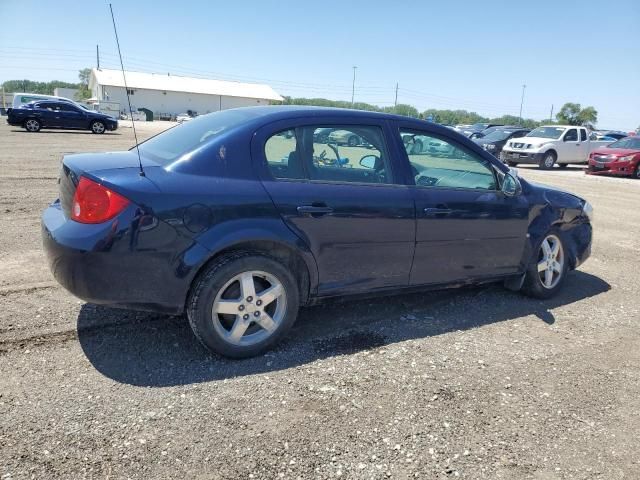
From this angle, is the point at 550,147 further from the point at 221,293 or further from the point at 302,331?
the point at 221,293

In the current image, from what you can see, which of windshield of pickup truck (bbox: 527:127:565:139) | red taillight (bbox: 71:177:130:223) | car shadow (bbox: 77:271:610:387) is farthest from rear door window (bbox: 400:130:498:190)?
windshield of pickup truck (bbox: 527:127:565:139)

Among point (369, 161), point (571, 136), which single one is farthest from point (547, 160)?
point (369, 161)

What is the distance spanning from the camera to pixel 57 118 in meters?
23.8

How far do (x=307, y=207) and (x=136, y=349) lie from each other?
59.1 inches

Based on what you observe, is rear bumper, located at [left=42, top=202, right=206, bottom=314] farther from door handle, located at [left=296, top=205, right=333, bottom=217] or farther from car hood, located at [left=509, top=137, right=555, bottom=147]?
car hood, located at [left=509, top=137, right=555, bottom=147]

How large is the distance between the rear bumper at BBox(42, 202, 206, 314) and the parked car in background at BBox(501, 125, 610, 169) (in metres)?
19.7

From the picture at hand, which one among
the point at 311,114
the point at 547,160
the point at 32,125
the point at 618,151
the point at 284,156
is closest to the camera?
the point at 284,156

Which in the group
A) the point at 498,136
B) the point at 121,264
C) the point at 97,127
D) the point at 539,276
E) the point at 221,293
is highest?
A: the point at 498,136

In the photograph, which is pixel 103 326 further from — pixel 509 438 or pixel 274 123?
pixel 509 438

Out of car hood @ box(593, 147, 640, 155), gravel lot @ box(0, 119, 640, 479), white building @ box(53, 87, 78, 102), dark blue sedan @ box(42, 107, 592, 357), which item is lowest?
gravel lot @ box(0, 119, 640, 479)

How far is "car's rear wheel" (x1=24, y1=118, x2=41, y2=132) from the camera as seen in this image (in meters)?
22.9

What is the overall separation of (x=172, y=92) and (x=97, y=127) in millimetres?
51916

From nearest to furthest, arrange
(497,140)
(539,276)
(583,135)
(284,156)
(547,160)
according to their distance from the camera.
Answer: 1. (284,156)
2. (539,276)
3. (547,160)
4. (583,135)
5. (497,140)

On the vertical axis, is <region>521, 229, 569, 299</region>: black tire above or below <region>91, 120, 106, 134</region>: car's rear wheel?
below
